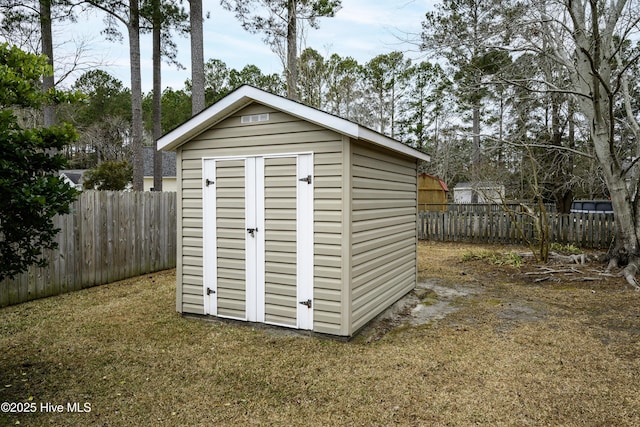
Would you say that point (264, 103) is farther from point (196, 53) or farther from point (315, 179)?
point (196, 53)

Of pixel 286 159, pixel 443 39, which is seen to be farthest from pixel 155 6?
pixel 286 159

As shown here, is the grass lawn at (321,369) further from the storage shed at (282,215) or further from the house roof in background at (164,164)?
the house roof in background at (164,164)

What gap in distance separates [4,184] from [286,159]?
2.36 metres

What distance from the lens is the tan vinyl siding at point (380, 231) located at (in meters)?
3.97

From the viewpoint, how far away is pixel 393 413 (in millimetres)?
2584

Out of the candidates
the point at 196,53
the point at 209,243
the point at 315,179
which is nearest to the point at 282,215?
the point at 315,179

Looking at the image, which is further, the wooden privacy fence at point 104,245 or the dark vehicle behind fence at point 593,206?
the dark vehicle behind fence at point 593,206

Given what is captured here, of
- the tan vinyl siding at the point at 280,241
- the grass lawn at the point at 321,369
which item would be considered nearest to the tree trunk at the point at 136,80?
the grass lawn at the point at 321,369

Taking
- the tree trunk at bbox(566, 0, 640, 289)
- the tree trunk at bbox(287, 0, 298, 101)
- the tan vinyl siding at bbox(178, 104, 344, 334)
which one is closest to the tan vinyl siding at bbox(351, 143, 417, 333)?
the tan vinyl siding at bbox(178, 104, 344, 334)

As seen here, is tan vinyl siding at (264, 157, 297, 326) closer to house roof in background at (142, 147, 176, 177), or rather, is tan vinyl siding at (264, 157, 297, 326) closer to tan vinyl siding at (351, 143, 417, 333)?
tan vinyl siding at (351, 143, 417, 333)

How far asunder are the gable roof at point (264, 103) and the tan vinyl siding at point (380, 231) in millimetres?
194

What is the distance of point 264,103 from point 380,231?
1.99 metres

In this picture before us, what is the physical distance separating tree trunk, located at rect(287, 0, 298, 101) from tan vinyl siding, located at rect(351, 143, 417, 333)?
520 cm

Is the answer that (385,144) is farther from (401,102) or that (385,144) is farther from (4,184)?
(401,102)
